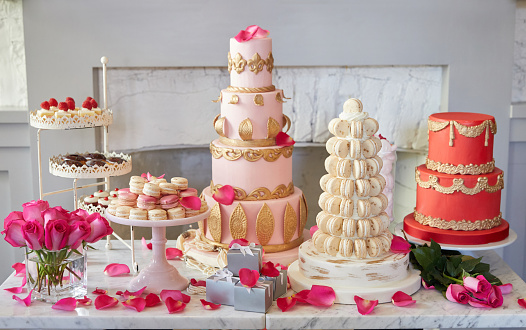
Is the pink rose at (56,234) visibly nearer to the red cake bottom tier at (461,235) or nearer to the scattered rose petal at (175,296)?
the scattered rose petal at (175,296)

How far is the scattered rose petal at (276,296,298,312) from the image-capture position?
1.28m

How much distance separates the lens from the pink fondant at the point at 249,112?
61.2 inches

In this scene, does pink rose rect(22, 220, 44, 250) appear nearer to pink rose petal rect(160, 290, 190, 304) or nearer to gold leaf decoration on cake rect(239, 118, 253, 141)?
pink rose petal rect(160, 290, 190, 304)

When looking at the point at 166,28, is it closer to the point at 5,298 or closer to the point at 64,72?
the point at 64,72

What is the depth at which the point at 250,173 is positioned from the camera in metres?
1.56

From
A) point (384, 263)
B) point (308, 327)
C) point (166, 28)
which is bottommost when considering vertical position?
point (308, 327)

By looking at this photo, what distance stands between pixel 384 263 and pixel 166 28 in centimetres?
110

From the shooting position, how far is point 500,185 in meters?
1.52

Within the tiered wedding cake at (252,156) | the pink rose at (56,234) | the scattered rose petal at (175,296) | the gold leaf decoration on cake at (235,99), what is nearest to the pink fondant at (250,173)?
the tiered wedding cake at (252,156)

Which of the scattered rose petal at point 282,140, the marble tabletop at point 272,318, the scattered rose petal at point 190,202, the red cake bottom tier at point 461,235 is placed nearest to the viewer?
the marble tabletop at point 272,318

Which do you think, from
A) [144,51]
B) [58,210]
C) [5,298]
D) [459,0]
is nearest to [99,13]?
[144,51]

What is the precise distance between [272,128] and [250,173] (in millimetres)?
128

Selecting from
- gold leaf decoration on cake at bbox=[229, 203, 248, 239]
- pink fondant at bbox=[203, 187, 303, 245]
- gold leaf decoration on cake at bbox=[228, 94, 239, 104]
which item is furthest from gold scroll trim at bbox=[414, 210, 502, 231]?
gold leaf decoration on cake at bbox=[228, 94, 239, 104]

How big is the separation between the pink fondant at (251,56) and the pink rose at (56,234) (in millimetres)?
568
